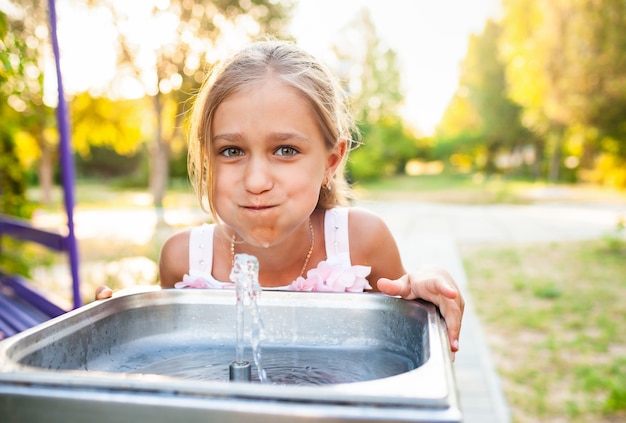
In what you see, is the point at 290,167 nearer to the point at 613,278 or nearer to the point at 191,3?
the point at 613,278

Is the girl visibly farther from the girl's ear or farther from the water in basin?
the water in basin

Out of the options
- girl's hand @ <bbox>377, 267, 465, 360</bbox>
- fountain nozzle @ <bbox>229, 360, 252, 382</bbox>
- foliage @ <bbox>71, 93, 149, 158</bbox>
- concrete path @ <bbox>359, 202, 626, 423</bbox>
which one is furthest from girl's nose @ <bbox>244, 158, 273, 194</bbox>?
foliage @ <bbox>71, 93, 149, 158</bbox>

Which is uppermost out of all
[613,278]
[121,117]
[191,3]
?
[191,3]

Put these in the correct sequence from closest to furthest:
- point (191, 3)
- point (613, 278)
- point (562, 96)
Answer: point (613, 278)
point (191, 3)
point (562, 96)

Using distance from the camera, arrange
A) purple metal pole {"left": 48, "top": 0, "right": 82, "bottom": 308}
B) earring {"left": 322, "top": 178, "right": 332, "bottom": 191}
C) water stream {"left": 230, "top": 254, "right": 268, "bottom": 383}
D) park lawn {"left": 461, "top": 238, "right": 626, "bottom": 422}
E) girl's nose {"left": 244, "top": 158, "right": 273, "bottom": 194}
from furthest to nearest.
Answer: park lawn {"left": 461, "top": 238, "right": 626, "bottom": 422}, purple metal pole {"left": 48, "top": 0, "right": 82, "bottom": 308}, earring {"left": 322, "top": 178, "right": 332, "bottom": 191}, girl's nose {"left": 244, "top": 158, "right": 273, "bottom": 194}, water stream {"left": 230, "top": 254, "right": 268, "bottom": 383}

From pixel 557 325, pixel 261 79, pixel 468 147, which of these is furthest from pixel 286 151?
pixel 468 147

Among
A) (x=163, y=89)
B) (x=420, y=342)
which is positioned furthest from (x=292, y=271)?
(x=163, y=89)

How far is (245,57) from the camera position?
1307 mm

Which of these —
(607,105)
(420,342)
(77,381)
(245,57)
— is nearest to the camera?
(77,381)

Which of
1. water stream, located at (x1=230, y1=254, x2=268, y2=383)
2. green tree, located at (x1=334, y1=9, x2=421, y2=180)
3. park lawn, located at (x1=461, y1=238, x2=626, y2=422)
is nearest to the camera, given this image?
water stream, located at (x1=230, y1=254, x2=268, y2=383)

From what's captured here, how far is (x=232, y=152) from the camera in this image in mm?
1094

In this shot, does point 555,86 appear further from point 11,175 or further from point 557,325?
point 11,175

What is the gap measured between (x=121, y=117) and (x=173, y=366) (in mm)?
15015

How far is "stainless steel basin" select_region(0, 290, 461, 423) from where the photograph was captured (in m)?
0.43
